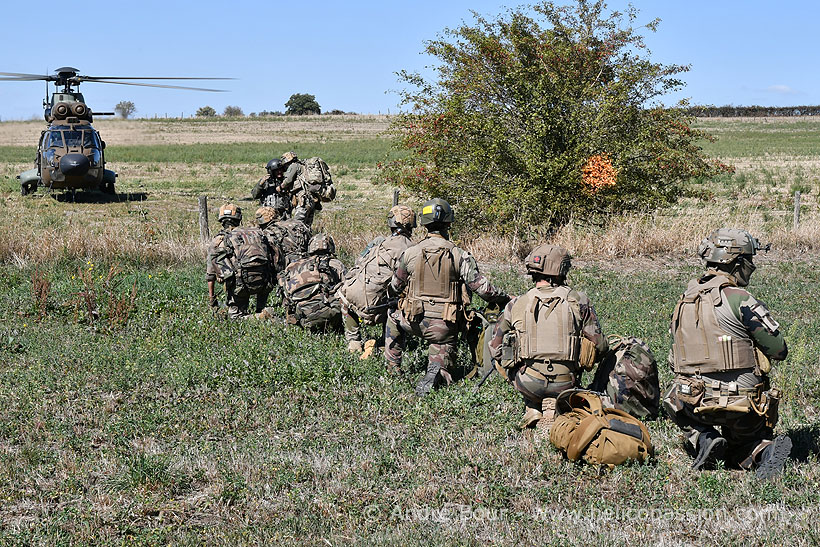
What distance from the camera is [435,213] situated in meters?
7.34

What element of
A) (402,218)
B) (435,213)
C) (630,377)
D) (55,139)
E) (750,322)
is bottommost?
(630,377)

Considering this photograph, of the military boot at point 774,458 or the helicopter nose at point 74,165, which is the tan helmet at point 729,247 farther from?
the helicopter nose at point 74,165

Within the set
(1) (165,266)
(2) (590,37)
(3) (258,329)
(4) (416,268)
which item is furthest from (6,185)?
(4) (416,268)

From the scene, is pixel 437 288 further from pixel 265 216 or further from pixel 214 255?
pixel 265 216

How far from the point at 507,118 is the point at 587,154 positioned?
168 centimetres

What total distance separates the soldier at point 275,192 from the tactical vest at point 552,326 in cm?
662

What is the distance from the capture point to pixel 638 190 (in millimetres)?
16469

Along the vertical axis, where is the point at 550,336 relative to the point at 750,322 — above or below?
below

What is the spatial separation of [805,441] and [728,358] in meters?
1.34

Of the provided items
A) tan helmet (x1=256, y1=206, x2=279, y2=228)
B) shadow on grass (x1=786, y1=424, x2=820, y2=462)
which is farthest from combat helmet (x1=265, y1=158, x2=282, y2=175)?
shadow on grass (x1=786, y1=424, x2=820, y2=462)

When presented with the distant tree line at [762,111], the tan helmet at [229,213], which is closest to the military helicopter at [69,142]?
the tan helmet at [229,213]

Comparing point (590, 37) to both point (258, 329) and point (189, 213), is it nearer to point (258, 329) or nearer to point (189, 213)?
point (258, 329)

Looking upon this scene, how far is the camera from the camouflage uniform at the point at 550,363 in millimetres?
6098

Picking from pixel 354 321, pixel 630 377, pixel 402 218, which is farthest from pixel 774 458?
pixel 354 321
